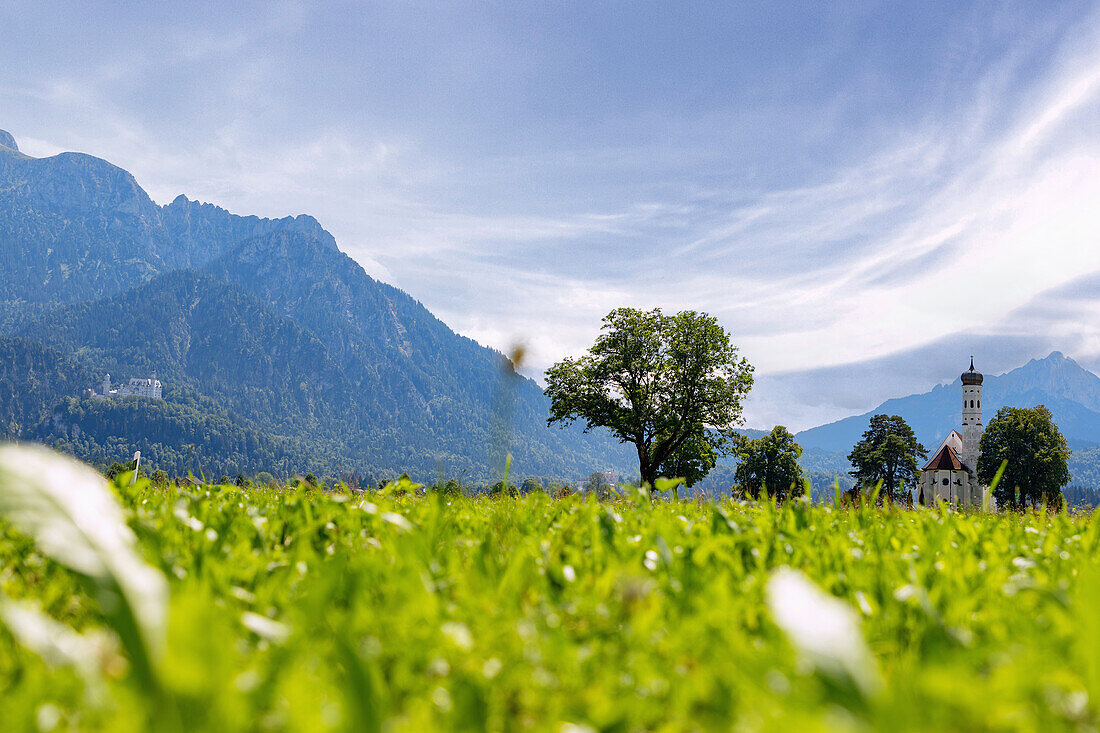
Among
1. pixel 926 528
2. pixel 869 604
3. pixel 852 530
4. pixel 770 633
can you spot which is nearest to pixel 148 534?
pixel 770 633

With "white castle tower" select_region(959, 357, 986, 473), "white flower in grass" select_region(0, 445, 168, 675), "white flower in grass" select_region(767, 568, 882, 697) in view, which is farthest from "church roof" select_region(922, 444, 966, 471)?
"white flower in grass" select_region(0, 445, 168, 675)

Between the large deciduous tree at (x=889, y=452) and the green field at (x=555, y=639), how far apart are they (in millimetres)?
93077

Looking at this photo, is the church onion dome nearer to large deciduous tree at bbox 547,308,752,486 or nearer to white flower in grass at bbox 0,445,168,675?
large deciduous tree at bbox 547,308,752,486

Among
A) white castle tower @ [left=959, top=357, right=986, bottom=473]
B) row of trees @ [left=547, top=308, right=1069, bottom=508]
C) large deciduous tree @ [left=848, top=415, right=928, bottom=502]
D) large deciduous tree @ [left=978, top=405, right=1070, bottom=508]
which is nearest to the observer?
row of trees @ [left=547, top=308, right=1069, bottom=508]

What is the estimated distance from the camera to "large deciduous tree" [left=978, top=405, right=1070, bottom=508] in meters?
74.9

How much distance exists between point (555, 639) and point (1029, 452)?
95.2m

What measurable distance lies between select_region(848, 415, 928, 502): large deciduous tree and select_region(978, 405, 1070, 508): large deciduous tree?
9.25 metres

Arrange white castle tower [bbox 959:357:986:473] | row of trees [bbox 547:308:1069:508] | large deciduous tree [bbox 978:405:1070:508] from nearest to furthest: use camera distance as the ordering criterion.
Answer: row of trees [bbox 547:308:1069:508], large deciduous tree [bbox 978:405:1070:508], white castle tower [bbox 959:357:986:473]

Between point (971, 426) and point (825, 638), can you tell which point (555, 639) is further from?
point (971, 426)

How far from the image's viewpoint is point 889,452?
8825cm

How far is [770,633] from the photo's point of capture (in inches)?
81.2

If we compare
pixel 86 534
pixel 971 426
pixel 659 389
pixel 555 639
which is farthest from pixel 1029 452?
pixel 86 534

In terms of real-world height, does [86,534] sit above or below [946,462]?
below

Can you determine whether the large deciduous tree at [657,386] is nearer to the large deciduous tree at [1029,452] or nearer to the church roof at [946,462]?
the large deciduous tree at [1029,452]
